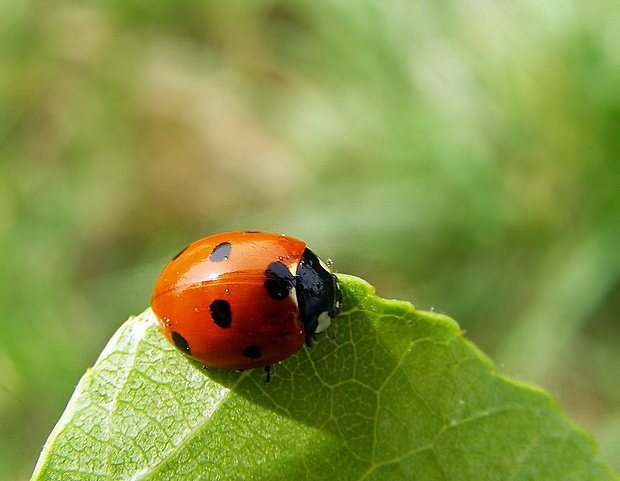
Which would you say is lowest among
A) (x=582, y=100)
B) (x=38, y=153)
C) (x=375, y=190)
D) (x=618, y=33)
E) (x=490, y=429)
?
(x=38, y=153)

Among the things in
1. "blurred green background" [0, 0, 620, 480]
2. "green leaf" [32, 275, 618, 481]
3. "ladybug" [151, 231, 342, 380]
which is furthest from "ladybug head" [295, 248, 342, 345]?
"blurred green background" [0, 0, 620, 480]

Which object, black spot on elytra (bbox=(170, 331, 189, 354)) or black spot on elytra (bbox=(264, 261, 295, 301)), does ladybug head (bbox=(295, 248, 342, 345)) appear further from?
black spot on elytra (bbox=(170, 331, 189, 354))

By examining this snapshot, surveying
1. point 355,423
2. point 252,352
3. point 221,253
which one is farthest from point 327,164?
point 355,423

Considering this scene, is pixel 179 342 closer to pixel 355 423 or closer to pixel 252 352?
pixel 252 352

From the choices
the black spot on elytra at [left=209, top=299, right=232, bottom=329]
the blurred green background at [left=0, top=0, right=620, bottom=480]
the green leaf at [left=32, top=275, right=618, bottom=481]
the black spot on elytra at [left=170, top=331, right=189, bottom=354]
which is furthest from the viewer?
the blurred green background at [left=0, top=0, right=620, bottom=480]

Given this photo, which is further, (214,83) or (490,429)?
(214,83)

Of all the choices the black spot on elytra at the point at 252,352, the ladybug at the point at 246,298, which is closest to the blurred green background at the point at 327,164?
the ladybug at the point at 246,298

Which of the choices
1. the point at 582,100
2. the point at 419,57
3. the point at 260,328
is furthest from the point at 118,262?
the point at 582,100

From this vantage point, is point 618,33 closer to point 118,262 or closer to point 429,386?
point 429,386
